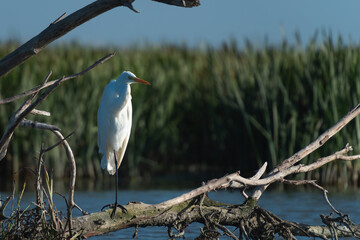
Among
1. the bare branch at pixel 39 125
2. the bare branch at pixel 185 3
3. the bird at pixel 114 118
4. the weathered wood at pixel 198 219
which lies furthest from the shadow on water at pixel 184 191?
the bare branch at pixel 185 3

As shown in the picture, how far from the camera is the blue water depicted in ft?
27.0

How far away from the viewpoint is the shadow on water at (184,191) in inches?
323

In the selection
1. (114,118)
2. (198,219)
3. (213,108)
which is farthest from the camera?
(213,108)

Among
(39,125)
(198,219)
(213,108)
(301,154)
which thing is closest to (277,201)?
(213,108)

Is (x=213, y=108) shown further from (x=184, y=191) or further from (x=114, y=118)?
(x=114, y=118)

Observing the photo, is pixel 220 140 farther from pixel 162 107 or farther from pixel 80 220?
pixel 80 220

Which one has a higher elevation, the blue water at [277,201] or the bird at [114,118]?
the bird at [114,118]

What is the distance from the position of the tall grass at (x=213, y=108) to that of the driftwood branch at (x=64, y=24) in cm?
646

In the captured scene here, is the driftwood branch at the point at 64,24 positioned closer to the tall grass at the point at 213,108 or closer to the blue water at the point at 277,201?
the blue water at the point at 277,201

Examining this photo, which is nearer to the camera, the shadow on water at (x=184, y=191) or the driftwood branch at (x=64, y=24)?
the driftwood branch at (x=64, y=24)

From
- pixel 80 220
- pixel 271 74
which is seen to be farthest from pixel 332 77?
pixel 80 220

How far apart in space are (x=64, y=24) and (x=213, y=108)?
25.8 ft

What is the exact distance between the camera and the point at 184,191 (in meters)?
10.3

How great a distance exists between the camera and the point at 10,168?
1157cm
